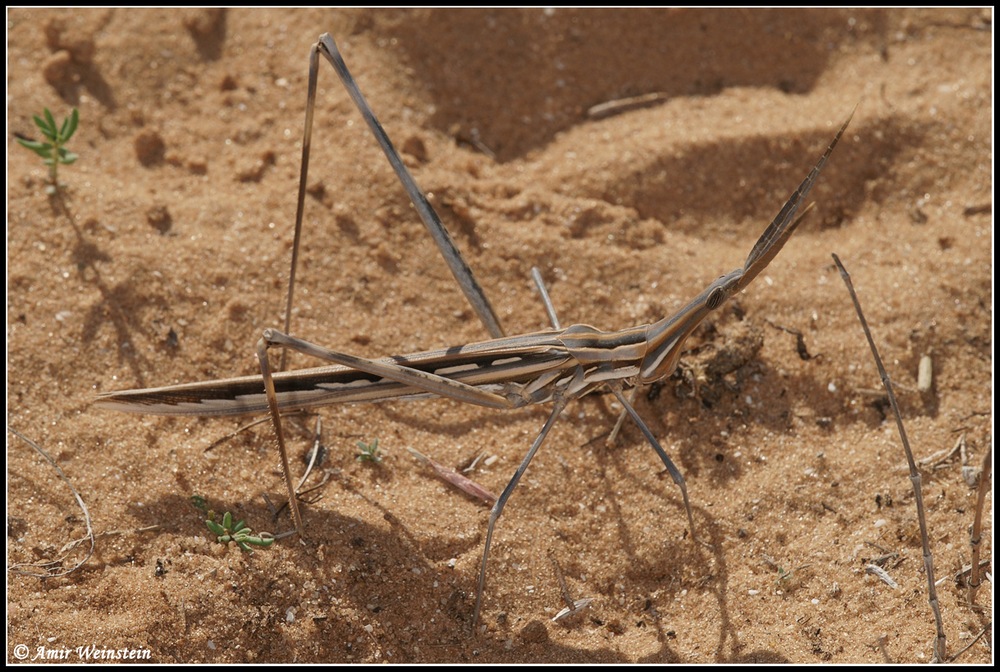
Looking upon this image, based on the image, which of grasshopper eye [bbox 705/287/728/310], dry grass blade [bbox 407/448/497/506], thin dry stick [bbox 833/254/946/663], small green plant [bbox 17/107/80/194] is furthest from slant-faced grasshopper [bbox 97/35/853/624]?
small green plant [bbox 17/107/80/194]

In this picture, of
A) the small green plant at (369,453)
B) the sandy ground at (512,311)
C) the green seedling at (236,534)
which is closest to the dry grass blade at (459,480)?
the sandy ground at (512,311)

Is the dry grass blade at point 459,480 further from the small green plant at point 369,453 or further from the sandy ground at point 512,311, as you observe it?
the small green plant at point 369,453

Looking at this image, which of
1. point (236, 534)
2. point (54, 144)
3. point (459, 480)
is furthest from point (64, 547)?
point (54, 144)

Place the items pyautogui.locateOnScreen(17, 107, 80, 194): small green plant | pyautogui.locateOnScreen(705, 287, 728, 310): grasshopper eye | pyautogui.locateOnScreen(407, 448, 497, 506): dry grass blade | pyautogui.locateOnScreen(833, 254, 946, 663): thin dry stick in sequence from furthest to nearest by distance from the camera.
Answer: pyautogui.locateOnScreen(17, 107, 80, 194): small green plant
pyautogui.locateOnScreen(407, 448, 497, 506): dry grass blade
pyautogui.locateOnScreen(705, 287, 728, 310): grasshopper eye
pyautogui.locateOnScreen(833, 254, 946, 663): thin dry stick

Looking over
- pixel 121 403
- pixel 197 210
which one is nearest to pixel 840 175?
pixel 197 210

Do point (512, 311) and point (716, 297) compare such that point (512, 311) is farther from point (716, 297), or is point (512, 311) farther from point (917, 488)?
point (917, 488)

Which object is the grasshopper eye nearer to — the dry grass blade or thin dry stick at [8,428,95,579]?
the dry grass blade
